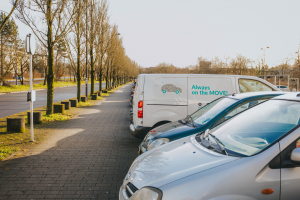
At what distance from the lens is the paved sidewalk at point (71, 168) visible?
4.40 m

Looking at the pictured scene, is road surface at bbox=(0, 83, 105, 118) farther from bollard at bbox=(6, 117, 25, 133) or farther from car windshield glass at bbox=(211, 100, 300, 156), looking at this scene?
car windshield glass at bbox=(211, 100, 300, 156)

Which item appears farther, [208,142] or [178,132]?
[178,132]

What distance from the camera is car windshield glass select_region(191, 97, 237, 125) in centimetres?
494

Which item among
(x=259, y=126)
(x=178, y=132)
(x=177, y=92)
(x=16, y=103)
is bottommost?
(x=16, y=103)

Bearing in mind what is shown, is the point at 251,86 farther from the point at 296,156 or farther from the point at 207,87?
the point at 296,156

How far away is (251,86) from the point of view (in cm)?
732

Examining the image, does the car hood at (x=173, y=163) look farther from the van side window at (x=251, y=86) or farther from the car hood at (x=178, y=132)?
the van side window at (x=251, y=86)

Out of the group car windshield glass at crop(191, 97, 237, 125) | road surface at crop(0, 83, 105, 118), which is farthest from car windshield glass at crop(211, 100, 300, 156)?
road surface at crop(0, 83, 105, 118)

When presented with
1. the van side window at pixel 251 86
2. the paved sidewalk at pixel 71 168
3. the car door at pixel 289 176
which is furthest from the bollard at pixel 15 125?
the car door at pixel 289 176

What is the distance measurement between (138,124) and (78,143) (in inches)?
81.9

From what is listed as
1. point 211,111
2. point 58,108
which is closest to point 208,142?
point 211,111

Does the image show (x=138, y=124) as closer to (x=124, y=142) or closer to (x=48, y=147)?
(x=124, y=142)

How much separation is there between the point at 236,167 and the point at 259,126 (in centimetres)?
91

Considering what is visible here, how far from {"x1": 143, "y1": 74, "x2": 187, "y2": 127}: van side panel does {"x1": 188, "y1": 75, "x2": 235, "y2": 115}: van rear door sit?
203 millimetres
